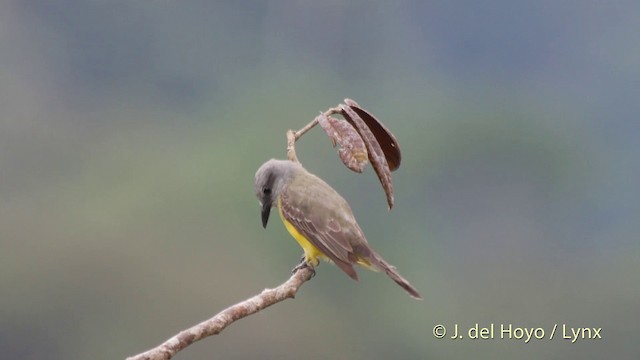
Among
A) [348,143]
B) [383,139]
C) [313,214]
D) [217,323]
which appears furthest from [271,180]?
[217,323]

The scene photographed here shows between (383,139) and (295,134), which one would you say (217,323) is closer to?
(383,139)

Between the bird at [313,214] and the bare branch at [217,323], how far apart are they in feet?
2.32

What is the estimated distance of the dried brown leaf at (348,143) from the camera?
5.96 ft

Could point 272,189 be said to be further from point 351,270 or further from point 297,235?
point 351,270

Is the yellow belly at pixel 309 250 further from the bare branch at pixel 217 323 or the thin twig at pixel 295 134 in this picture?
the bare branch at pixel 217 323

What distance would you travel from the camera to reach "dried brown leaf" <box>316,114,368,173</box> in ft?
5.96

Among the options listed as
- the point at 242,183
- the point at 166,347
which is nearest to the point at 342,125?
the point at 166,347

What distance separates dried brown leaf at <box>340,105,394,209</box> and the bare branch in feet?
0.76

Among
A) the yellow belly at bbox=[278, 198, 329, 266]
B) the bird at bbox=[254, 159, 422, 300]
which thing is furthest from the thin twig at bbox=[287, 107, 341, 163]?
the yellow belly at bbox=[278, 198, 329, 266]

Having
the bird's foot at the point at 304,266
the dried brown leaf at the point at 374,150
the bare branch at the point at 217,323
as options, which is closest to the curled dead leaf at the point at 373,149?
the dried brown leaf at the point at 374,150

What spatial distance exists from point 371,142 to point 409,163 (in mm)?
21689

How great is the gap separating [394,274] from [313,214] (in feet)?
1.46

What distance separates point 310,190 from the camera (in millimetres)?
2719

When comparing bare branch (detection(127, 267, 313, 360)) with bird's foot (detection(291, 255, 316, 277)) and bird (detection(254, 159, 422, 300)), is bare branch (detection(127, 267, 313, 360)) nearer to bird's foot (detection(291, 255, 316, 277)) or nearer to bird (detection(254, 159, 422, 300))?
bird's foot (detection(291, 255, 316, 277))
